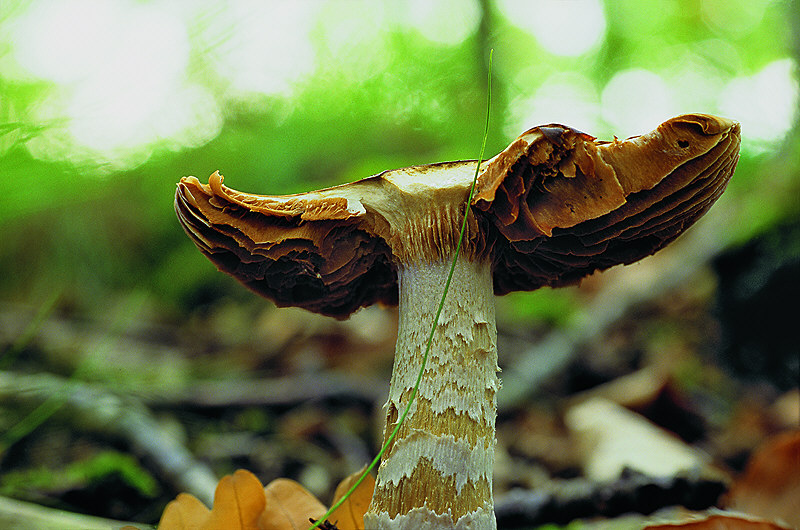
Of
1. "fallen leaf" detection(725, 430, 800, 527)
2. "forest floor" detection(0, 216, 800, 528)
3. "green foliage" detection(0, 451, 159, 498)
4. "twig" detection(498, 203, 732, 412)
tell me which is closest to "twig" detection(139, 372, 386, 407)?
"forest floor" detection(0, 216, 800, 528)

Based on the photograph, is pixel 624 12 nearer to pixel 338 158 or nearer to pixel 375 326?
pixel 338 158

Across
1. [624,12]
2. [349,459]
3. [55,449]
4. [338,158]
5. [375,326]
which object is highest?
[624,12]

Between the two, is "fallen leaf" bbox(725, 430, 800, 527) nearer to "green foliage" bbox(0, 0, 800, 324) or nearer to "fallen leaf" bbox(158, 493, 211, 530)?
"fallen leaf" bbox(158, 493, 211, 530)

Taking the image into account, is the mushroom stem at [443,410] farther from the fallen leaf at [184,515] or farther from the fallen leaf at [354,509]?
the fallen leaf at [184,515]

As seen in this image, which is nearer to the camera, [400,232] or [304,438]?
[400,232]

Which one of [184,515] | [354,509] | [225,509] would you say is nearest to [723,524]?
[354,509]

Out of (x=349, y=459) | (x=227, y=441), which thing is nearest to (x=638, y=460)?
(x=349, y=459)

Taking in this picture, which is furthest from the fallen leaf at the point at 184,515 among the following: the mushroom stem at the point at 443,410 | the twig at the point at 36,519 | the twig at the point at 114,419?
the twig at the point at 114,419
